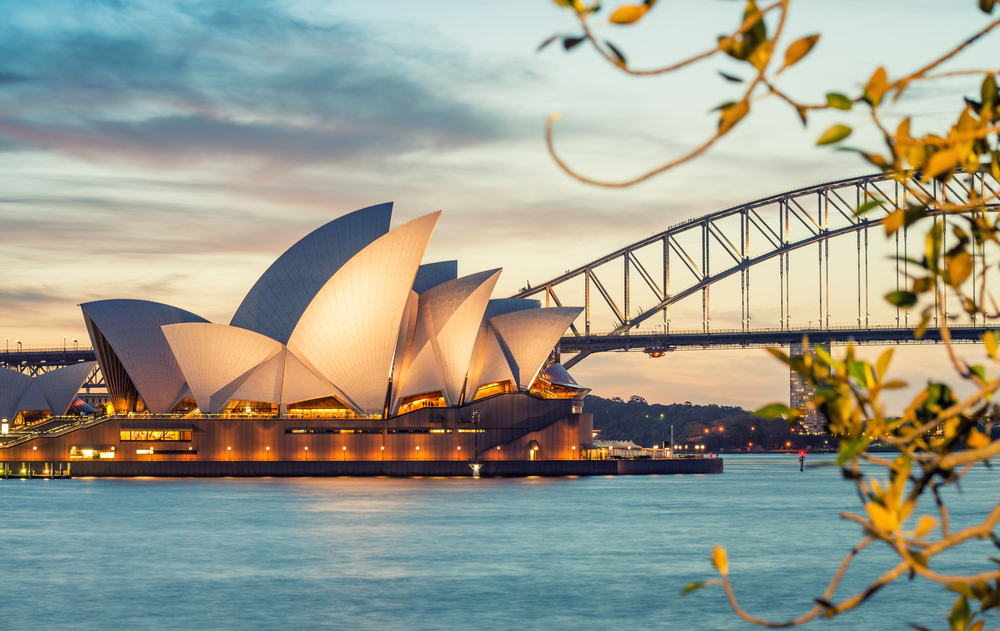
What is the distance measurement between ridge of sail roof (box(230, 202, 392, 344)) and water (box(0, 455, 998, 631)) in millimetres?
15400

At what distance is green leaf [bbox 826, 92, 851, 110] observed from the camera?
12.3ft

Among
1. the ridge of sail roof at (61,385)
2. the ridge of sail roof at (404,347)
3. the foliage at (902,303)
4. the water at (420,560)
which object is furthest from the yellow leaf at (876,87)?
the ridge of sail roof at (61,385)

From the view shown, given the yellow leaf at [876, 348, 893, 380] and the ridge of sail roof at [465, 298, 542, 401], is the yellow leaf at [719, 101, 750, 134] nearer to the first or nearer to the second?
Result: the yellow leaf at [876, 348, 893, 380]

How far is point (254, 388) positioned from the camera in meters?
69.3

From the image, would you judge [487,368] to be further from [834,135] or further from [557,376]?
[834,135]

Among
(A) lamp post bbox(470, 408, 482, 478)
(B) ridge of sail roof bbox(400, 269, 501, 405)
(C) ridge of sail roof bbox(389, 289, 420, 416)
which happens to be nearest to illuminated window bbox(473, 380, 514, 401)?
(A) lamp post bbox(470, 408, 482, 478)

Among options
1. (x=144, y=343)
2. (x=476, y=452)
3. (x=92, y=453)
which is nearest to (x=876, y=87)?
(x=476, y=452)

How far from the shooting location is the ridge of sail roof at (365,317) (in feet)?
201

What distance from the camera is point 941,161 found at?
146 inches

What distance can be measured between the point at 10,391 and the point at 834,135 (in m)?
103

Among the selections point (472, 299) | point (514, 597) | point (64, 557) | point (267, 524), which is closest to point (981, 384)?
point (514, 597)

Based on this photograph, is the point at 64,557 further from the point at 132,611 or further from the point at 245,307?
the point at 245,307

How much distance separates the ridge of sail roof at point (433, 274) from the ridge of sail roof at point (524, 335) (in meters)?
4.23

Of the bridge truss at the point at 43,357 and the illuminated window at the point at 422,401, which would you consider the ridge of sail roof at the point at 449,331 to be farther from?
the bridge truss at the point at 43,357
